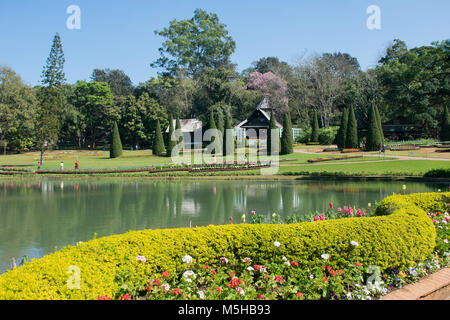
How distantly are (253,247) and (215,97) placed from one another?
2007 inches

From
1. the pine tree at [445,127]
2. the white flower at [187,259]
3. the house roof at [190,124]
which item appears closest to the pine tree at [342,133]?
Answer: the pine tree at [445,127]

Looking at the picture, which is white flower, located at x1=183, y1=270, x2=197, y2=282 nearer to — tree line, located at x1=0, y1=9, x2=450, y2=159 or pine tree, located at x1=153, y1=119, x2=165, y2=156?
tree line, located at x1=0, y1=9, x2=450, y2=159

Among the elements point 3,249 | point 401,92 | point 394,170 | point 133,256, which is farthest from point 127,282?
point 401,92

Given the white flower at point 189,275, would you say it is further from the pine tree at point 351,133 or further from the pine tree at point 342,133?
the pine tree at point 342,133

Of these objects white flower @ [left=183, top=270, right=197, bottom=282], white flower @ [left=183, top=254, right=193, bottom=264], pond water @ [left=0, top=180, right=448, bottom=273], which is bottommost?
pond water @ [left=0, top=180, right=448, bottom=273]

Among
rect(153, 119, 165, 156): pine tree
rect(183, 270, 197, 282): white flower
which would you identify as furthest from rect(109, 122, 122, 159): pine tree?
rect(183, 270, 197, 282): white flower

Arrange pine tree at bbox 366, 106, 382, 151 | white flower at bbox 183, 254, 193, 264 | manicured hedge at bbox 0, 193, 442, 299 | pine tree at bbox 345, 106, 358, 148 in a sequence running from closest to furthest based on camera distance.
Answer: manicured hedge at bbox 0, 193, 442, 299, white flower at bbox 183, 254, 193, 264, pine tree at bbox 366, 106, 382, 151, pine tree at bbox 345, 106, 358, 148

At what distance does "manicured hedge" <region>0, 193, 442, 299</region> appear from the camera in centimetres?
467

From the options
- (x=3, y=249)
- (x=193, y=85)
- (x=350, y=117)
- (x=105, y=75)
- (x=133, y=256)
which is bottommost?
(x=3, y=249)

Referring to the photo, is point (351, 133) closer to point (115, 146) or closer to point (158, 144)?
Answer: point (158, 144)

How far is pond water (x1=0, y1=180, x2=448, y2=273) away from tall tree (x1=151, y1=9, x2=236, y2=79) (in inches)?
2074
